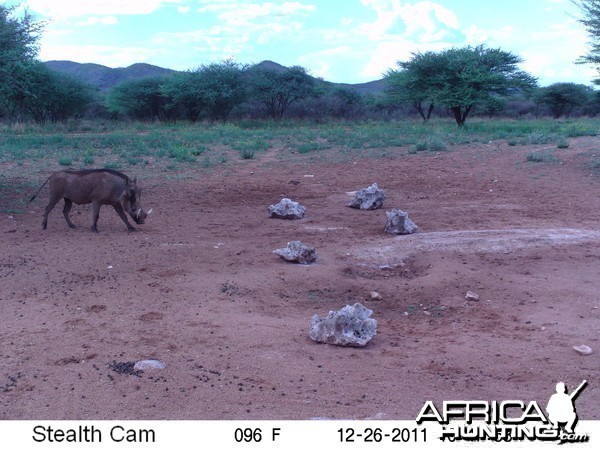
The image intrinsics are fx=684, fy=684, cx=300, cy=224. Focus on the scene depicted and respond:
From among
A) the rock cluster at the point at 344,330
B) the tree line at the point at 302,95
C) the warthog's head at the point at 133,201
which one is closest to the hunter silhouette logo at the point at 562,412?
the rock cluster at the point at 344,330

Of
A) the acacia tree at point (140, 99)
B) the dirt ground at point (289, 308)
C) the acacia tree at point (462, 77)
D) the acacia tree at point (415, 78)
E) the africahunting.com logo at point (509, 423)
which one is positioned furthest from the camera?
the acacia tree at point (140, 99)

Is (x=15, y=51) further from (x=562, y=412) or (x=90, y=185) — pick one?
(x=562, y=412)

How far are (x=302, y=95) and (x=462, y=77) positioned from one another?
1666 centimetres

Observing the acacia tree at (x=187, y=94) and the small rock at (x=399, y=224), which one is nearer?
the small rock at (x=399, y=224)

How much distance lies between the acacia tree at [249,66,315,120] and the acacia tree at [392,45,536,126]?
11.5 metres

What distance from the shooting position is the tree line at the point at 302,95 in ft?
114

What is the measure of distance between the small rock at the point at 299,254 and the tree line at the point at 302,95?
2424 cm

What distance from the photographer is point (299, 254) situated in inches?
341

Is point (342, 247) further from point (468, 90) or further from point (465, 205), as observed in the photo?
point (468, 90)

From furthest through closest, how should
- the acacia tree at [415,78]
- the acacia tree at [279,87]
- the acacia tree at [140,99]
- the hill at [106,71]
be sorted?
the hill at [106,71]
the acacia tree at [279,87]
the acacia tree at [140,99]
the acacia tree at [415,78]

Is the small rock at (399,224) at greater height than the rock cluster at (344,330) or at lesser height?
greater

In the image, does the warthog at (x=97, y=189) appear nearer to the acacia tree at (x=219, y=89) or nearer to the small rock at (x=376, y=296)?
the small rock at (x=376, y=296)

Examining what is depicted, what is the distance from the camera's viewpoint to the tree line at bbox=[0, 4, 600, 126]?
34.6 meters

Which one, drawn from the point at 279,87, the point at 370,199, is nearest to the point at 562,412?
the point at 370,199
